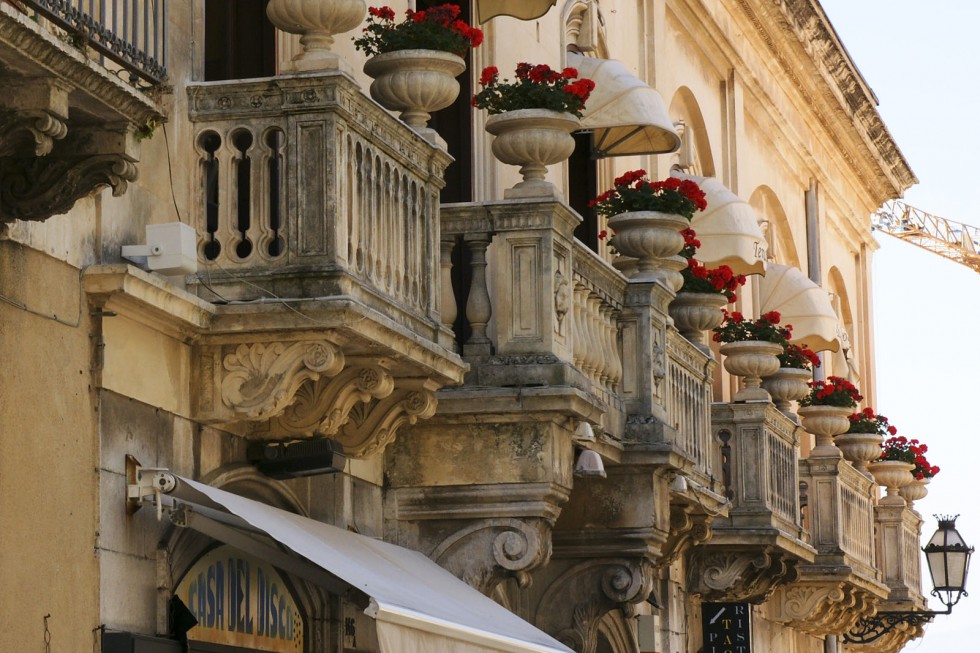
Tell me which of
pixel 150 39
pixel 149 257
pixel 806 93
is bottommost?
pixel 149 257

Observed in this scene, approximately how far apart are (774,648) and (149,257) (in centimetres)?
1569

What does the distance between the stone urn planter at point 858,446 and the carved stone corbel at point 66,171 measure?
18.6 m

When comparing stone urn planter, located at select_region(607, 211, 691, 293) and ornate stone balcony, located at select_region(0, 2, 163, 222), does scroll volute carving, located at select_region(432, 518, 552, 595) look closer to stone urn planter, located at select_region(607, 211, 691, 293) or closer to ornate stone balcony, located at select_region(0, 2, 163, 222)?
stone urn planter, located at select_region(607, 211, 691, 293)

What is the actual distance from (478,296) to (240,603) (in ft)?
8.40

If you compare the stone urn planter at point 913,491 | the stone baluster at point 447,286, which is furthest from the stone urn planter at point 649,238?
the stone urn planter at point 913,491

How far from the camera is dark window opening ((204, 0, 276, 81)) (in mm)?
11344

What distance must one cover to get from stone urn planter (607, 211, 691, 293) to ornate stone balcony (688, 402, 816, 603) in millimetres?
4592

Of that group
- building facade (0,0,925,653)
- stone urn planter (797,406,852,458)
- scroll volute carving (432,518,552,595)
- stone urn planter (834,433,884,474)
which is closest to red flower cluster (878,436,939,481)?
stone urn planter (834,433,884,474)

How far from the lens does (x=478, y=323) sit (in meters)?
12.2

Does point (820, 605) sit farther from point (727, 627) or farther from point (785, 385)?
point (727, 627)

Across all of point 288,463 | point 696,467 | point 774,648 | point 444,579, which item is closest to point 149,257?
Answer: point 288,463

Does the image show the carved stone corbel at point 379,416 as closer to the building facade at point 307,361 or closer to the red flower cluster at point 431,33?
the building facade at point 307,361

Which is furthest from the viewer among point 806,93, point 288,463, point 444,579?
point 806,93

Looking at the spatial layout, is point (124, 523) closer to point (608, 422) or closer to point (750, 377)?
point (608, 422)
